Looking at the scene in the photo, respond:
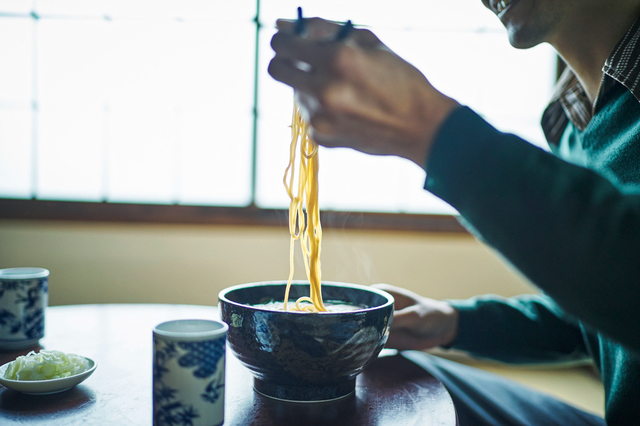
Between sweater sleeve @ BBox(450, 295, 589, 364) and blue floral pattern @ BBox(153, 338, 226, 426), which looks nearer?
blue floral pattern @ BBox(153, 338, 226, 426)

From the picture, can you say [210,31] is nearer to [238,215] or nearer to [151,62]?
[151,62]

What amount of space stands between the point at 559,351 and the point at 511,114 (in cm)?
180

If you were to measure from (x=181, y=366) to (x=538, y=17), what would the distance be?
35.5 inches

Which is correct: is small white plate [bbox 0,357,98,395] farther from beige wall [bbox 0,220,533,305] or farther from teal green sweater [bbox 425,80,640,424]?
beige wall [bbox 0,220,533,305]

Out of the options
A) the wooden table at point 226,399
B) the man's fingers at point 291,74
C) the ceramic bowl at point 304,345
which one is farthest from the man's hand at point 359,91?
the wooden table at point 226,399

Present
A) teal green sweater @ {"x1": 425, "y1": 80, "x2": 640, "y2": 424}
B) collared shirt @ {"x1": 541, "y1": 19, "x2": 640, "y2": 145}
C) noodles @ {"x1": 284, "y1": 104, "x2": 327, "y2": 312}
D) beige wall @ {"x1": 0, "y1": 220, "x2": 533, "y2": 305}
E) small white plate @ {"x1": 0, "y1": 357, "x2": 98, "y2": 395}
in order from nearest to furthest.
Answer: teal green sweater @ {"x1": 425, "y1": 80, "x2": 640, "y2": 424} → small white plate @ {"x1": 0, "y1": 357, "x2": 98, "y2": 395} → noodles @ {"x1": 284, "y1": 104, "x2": 327, "y2": 312} → collared shirt @ {"x1": 541, "y1": 19, "x2": 640, "y2": 145} → beige wall @ {"x1": 0, "y1": 220, "x2": 533, "y2": 305}

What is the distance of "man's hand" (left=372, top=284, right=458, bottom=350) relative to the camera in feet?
2.79

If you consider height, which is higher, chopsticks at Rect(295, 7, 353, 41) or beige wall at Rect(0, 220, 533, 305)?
chopsticks at Rect(295, 7, 353, 41)

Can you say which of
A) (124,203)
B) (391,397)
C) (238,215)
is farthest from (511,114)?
(391,397)

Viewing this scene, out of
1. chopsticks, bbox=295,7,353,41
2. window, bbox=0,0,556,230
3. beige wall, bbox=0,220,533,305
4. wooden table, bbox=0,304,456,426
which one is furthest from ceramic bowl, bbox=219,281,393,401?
window, bbox=0,0,556,230

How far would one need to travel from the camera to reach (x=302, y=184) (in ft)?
2.42

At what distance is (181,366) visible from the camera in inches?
18.3

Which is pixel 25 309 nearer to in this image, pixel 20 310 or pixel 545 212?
pixel 20 310

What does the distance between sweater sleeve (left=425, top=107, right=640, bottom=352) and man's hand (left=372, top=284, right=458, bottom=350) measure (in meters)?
0.41
